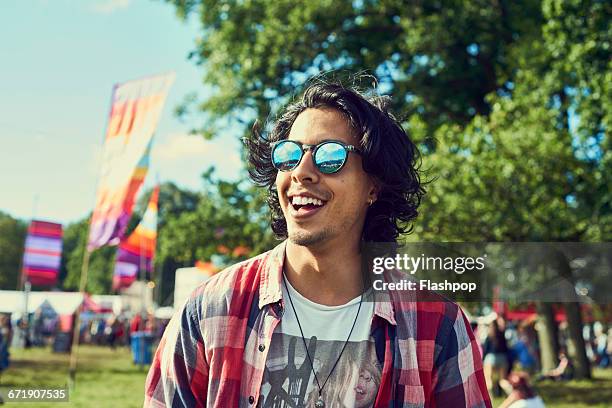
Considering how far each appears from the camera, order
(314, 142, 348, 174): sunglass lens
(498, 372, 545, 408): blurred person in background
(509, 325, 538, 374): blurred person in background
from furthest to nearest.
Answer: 1. (509, 325, 538, 374): blurred person in background
2. (498, 372, 545, 408): blurred person in background
3. (314, 142, 348, 174): sunglass lens

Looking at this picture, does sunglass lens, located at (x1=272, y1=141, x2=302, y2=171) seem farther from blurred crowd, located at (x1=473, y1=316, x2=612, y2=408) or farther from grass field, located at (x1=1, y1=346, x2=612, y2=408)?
grass field, located at (x1=1, y1=346, x2=612, y2=408)

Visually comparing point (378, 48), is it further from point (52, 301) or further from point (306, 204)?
point (52, 301)

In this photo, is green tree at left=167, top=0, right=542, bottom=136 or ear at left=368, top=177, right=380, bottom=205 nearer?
ear at left=368, top=177, right=380, bottom=205

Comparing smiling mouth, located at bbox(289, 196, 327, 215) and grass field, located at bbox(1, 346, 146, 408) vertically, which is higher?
smiling mouth, located at bbox(289, 196, 327, 215)

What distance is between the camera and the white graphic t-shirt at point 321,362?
2.22m

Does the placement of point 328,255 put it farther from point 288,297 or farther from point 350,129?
point 350,129

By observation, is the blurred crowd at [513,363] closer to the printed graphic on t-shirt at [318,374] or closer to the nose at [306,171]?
the printed graphic on t-shirt at [318,374]

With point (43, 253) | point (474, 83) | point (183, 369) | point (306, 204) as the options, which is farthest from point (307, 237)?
point (474, 83)

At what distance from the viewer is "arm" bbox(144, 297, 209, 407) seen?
2.25 meters

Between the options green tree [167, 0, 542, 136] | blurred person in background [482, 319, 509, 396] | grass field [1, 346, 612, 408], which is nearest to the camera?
grass field [1, 346, 612, 408]

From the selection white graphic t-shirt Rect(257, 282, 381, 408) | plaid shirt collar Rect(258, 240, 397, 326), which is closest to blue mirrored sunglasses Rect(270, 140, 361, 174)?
plaid shirt collar Rect(258, 240, 397, 326)

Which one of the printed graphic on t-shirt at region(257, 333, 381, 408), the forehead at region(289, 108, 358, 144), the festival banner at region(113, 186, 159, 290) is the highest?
the festival banner at region(113, 186, 159, 290)

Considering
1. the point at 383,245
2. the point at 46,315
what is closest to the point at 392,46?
the point at 383,245

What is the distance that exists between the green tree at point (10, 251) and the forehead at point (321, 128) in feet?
189
